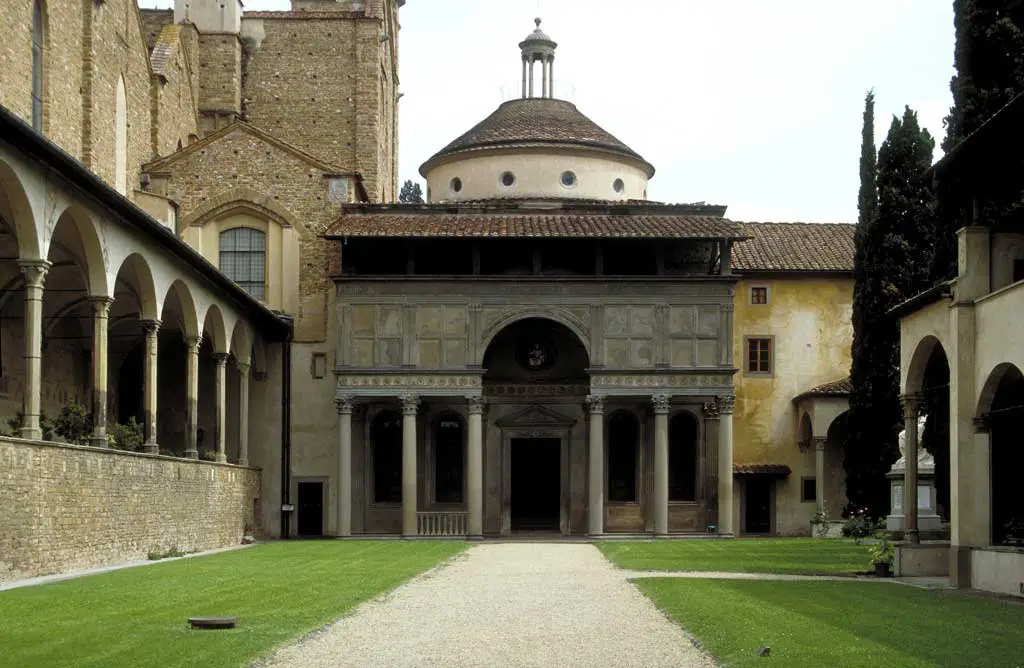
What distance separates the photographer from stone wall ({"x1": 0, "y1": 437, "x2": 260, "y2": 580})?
874 inches

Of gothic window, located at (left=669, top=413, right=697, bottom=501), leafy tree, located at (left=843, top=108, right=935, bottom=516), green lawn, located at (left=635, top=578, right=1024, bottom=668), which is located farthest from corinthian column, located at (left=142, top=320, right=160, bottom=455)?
gothic window, located at (left=669, top=413, right=697, bottom=501)

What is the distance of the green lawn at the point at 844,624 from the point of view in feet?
42.4

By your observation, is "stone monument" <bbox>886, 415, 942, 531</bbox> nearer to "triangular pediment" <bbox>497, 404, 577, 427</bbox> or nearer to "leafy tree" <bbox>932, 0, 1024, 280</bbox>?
"leafy tree" <bbox>932, 0, 1024, 280</bbox>

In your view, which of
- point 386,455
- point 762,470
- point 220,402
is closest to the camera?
point 220,402

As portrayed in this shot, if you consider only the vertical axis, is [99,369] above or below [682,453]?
above

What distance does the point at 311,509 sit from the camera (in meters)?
45.3

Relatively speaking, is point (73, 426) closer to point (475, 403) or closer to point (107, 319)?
point (107, 319)

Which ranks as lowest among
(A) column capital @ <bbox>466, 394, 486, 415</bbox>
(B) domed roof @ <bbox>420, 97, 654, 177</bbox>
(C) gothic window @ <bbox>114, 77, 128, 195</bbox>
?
(A) column capital @ <bbox>466, 394, 486, 415</bbox>

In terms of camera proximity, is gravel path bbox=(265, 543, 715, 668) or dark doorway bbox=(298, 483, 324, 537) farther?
dark doorway bbox=(298, 483, 324, 537)

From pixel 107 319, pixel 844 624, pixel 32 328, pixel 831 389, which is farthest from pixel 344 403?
pixel 844 624

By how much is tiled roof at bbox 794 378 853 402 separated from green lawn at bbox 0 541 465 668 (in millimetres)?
20685

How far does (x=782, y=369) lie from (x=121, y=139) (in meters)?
21.6

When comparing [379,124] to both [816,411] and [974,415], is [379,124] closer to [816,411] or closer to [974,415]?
[816,411]

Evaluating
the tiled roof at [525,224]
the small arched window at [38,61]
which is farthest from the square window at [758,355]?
the small arched window at [38,61]
